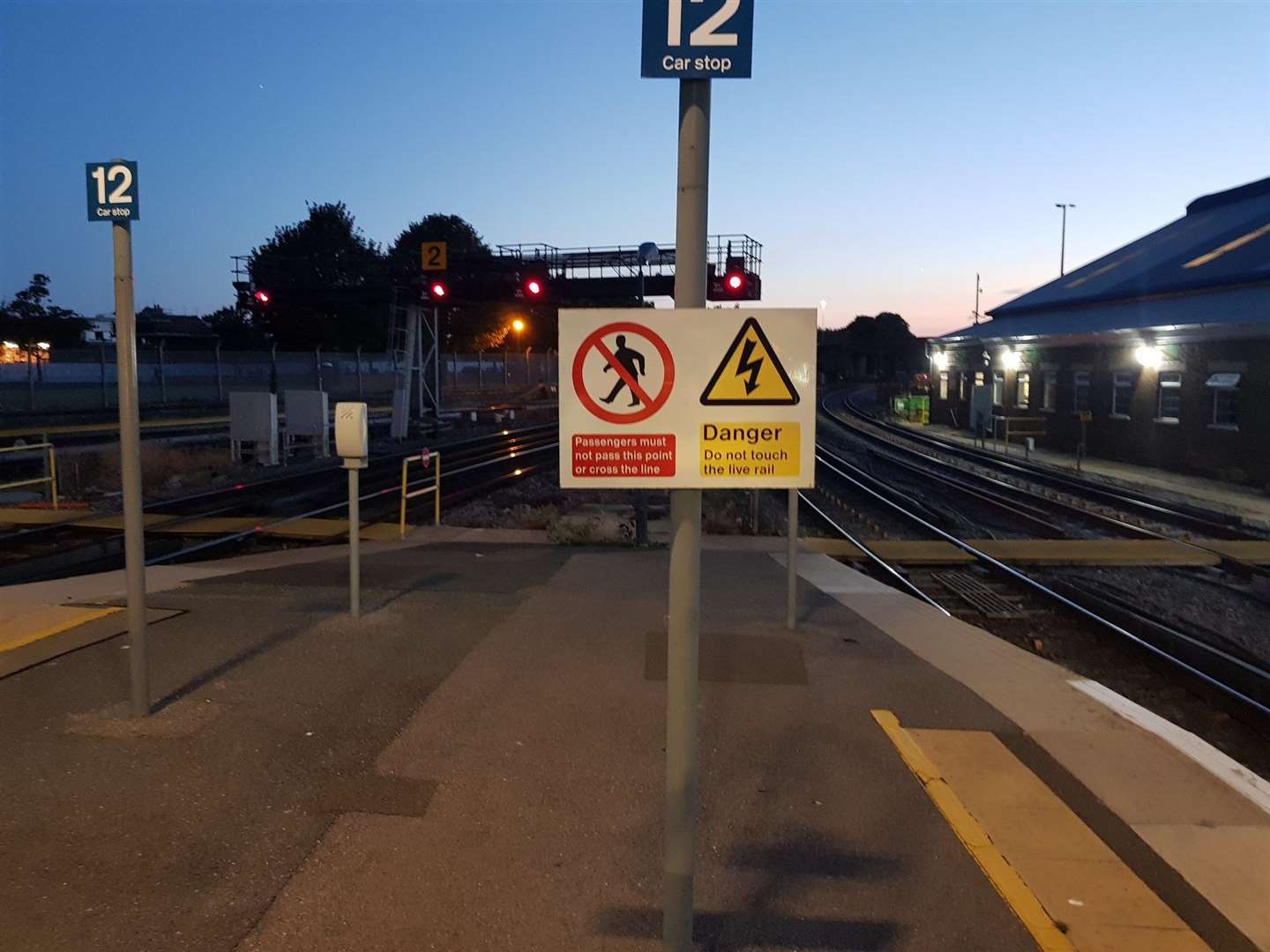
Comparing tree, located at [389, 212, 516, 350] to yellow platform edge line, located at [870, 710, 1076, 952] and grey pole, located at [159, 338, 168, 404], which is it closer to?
grey pole, located at [159, 338, 168, 404]

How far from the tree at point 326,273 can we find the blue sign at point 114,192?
36706 millimetres

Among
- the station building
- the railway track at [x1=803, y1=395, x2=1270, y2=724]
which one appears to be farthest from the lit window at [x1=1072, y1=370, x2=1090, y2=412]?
the railway track at [x1=803, y1=395, x2=1270, y2=724]

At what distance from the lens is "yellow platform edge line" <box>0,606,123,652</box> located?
284 inches

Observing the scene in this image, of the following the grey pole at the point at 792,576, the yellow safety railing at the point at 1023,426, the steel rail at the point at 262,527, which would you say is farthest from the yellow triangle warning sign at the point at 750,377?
the yellow safety railing at the point at 1023,426

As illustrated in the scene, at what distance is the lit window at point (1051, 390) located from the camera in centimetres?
3422

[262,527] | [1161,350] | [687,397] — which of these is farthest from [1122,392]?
[687,397]

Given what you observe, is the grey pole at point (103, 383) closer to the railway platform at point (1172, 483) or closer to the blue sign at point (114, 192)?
the railway platform at point (1172, 483)

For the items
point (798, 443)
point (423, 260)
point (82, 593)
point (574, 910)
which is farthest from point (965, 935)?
point (423, 260)

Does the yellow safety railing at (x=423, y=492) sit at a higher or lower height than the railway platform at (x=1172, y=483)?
higher

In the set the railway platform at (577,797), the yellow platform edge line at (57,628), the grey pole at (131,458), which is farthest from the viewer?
the yellow platform edge line at (57,628)

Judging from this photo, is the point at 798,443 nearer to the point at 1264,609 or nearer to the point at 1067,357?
the point at 1264,609

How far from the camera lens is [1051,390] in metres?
34.5

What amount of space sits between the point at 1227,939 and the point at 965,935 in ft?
3.38

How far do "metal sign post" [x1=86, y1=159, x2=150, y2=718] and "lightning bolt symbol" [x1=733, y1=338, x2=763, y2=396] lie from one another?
13.4 feet
